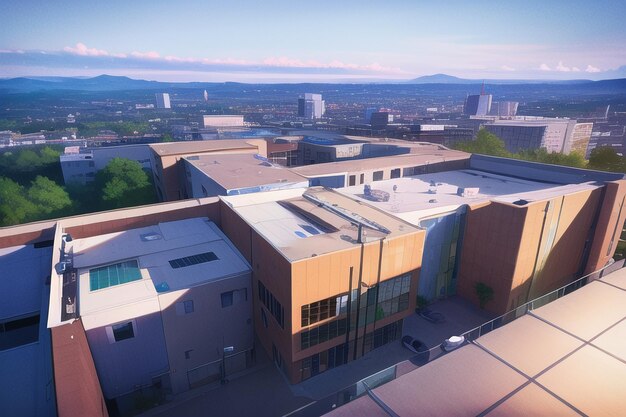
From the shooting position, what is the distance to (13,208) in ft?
145

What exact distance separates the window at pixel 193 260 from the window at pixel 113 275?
8.47 ft

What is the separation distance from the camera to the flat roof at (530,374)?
10719 millimetres

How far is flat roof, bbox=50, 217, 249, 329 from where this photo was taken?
69.6 feet

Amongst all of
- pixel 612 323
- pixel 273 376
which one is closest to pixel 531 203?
pixel 612 323

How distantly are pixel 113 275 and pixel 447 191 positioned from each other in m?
34.7

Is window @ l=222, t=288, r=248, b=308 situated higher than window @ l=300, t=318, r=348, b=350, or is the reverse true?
window @ l=222, t=288, r=248, b=308

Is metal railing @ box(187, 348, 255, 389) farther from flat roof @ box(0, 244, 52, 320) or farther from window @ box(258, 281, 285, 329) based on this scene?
flat roof @ box(0, 244, 52, 320)

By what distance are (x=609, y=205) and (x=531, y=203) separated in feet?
43.7

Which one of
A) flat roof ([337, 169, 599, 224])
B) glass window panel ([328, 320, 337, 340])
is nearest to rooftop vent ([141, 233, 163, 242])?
glass window panel ([328, 320, 337, 340])

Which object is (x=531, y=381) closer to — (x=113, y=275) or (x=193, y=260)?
(x=193, y=260)

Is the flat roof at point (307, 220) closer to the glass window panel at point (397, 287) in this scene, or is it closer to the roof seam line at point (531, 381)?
the glass window panel at point (397, 287)

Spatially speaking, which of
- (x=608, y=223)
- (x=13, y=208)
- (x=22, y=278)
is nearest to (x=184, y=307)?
(x=22, y=278)

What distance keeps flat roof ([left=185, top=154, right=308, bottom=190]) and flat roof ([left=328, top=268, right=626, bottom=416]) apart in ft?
86.1

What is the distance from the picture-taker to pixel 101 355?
2128 cm
